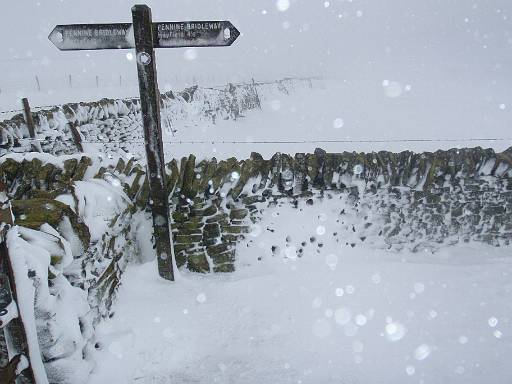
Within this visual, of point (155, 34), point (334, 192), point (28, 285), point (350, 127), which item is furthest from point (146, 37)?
point (350, 127)

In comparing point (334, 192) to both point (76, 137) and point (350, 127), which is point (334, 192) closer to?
point (76, 137)

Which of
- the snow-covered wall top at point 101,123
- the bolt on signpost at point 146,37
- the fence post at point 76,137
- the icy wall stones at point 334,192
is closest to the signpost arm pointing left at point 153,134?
the bolt on signpost at point 146,37

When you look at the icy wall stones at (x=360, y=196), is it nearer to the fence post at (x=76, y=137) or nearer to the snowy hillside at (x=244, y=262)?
the snowy hillside at (x=244, y=262)

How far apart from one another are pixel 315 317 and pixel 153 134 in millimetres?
2425

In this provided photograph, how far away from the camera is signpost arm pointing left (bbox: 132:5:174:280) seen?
340 cm

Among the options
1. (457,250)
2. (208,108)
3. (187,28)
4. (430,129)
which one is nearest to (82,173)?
(187,28)

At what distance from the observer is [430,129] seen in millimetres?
15266

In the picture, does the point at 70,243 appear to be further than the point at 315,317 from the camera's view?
No

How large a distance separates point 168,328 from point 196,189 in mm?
1497

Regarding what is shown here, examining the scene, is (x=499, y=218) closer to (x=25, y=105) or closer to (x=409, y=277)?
(x=409, y=277)

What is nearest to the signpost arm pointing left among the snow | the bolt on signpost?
the bolt on signpost

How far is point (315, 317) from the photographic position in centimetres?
369

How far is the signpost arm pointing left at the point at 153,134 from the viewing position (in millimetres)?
3404

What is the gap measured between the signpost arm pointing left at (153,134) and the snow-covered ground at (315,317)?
39cm
